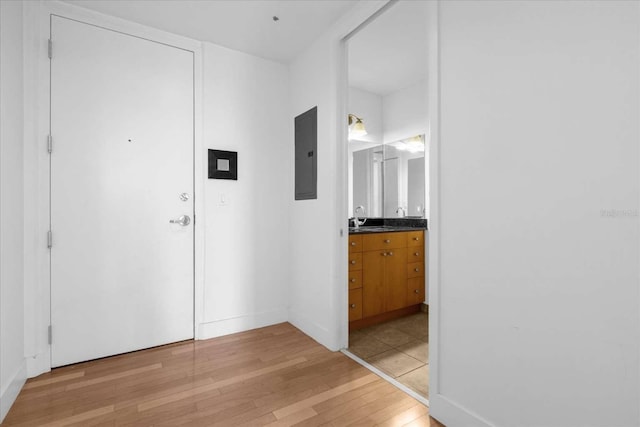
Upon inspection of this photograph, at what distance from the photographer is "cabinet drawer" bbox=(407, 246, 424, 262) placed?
3.22m

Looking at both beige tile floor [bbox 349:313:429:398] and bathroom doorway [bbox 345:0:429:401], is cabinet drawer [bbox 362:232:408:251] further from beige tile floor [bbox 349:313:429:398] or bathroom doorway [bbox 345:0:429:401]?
beige tile floor [bbox 349:313:429:398]

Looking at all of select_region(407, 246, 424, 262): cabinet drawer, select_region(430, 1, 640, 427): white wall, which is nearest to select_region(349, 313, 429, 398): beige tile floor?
select_region(430, 1, 640, 427): white wall

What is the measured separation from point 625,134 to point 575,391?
0.92 metres

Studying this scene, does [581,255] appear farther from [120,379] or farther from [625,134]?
[120,379]

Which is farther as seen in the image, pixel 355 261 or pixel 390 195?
pixel 390 195

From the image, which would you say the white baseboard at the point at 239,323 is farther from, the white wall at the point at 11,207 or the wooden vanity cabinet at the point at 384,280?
the white wall at the point at 11,207

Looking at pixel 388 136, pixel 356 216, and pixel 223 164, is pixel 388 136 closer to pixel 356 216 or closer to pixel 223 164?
pixel 356 216

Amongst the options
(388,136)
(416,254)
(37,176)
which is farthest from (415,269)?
(37,176)

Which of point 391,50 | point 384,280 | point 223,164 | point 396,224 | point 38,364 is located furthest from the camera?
point 396,224

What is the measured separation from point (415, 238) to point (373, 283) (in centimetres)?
75

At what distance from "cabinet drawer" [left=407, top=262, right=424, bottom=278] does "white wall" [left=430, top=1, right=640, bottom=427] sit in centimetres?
163

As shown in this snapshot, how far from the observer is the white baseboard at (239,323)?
265 cm

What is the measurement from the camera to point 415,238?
3283 mm

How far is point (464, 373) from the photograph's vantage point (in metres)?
1.49
